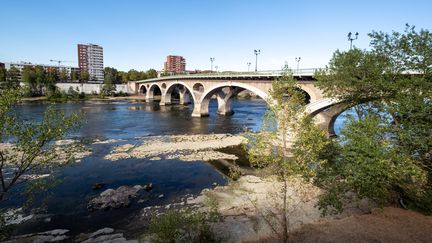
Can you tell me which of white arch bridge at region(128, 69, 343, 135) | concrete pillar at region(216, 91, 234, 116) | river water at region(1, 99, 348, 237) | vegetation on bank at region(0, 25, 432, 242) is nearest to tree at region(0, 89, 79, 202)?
vegetation on bank at region(0, 25, 432, 242)

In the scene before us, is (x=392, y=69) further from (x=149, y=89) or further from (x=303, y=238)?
(x=149, y=89)

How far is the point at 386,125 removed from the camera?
13.6 metres

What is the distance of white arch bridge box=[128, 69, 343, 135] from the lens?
31.9 metres

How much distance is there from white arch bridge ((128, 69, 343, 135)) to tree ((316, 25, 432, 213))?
14.4 feet

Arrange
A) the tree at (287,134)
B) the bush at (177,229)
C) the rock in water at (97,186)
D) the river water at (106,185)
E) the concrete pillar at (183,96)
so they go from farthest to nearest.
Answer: the concrete pillar at (183,96)
the rock in water at (97,186)
the river water at (106,185)
the bush at (177,229)
the tree at (287,134)

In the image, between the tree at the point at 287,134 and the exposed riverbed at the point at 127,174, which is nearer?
the tree at the point at 287,134

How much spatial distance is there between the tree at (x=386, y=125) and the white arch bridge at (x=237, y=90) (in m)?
4.39

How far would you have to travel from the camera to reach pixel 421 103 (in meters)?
12.5

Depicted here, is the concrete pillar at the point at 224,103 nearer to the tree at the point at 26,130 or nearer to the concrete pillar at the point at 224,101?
the concrete pillar at the point at 224,101

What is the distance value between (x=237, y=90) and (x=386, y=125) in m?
46.3

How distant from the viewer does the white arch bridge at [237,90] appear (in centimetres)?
3189

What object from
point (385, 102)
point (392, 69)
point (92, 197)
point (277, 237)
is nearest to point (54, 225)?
point (92, 197)

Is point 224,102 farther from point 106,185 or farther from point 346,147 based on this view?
point 346,147

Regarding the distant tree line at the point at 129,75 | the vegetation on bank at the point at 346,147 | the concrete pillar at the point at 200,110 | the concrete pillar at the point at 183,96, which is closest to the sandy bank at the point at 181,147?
the vegetation on bank at the point at 346,147
